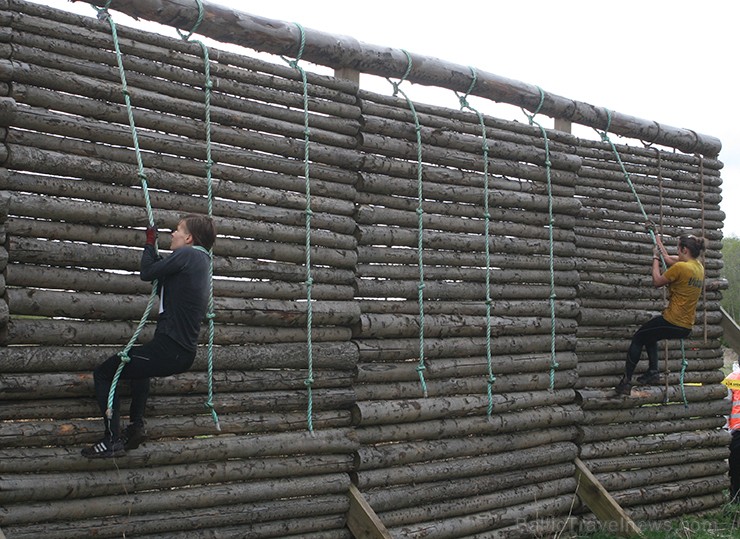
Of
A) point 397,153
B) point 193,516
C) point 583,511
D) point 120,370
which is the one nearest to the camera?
point 120,370

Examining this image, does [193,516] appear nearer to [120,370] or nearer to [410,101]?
[120,370]

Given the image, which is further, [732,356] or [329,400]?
[732,356]

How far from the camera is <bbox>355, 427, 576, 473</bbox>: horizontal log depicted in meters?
7.47

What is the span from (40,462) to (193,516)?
123 centimetres

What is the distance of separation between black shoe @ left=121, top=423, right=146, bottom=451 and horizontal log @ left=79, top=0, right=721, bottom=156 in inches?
127

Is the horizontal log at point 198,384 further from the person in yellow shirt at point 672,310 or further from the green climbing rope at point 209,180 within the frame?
the person in yellow shirt at point 672,310

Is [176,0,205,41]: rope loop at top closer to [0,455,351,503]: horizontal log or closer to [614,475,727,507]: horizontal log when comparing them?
[0,455,351,503]: horizontal log

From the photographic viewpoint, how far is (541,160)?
939 cm

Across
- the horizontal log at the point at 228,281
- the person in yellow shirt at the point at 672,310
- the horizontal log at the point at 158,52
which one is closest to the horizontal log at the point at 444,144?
the horizontal log at the point at 158,52

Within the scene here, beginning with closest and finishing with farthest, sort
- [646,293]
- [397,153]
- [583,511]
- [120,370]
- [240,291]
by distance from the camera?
[120,370] → [240,291] → [397,153] → [583,511] → [646,293]

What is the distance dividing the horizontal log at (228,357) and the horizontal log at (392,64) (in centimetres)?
263

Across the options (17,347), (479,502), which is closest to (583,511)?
(479,502)

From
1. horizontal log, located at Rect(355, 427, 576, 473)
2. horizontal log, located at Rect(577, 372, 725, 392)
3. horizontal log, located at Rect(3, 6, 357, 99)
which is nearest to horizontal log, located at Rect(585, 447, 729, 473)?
horizontal log, located at Rect(355, 427, 576, 473)

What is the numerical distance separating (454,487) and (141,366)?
3537 millimetres
